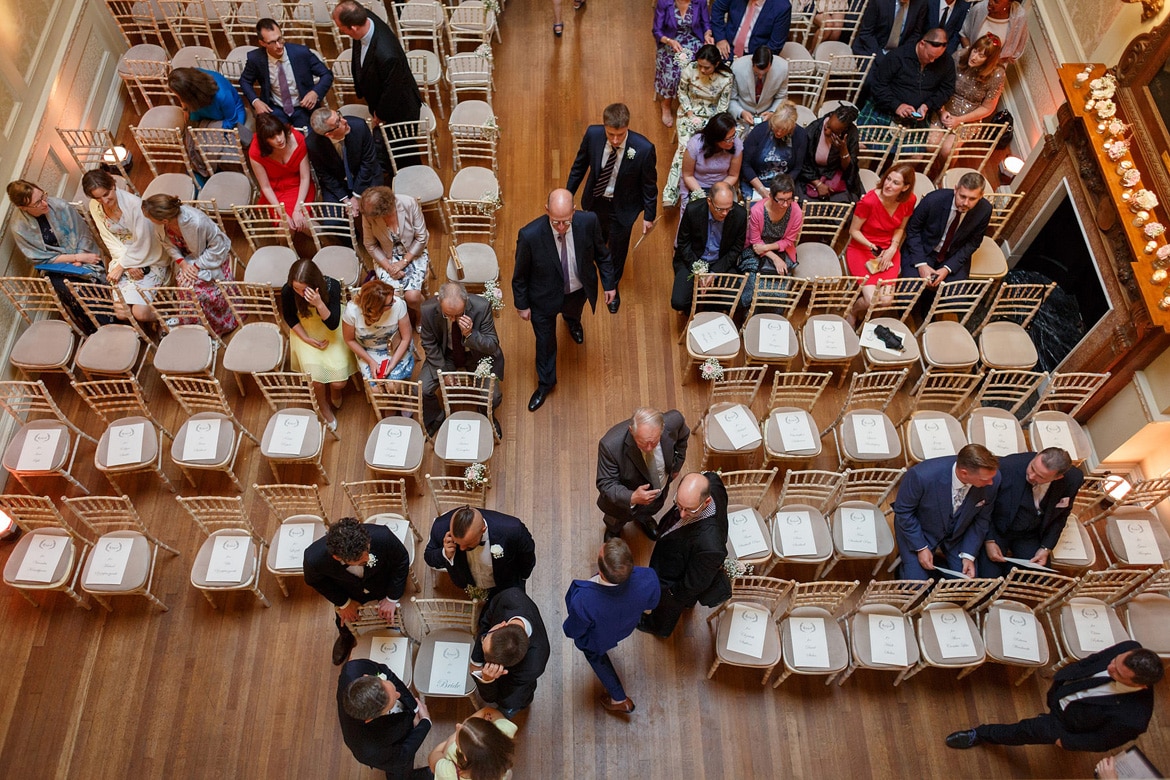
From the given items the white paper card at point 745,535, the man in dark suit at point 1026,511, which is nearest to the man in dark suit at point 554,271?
the white paper card at point 745,535

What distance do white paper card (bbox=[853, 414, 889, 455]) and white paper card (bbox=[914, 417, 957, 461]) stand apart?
0.28 metres

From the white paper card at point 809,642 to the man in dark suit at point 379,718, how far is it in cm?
242

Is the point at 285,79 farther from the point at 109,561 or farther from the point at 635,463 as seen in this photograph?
the point at 635,463

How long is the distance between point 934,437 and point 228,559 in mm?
5254

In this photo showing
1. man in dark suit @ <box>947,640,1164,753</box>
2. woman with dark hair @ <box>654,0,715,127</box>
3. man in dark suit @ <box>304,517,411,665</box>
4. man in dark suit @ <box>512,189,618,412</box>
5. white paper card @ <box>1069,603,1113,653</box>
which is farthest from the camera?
woman with dark hair @ <box>654,0,715,127</box>

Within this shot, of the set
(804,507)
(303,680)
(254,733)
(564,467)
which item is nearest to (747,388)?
(804,507)

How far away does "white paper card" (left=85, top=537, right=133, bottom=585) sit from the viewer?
211 inches

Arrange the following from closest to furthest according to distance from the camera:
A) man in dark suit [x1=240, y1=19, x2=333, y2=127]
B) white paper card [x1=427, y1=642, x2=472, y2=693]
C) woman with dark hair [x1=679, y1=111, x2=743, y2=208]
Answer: white paper card [x1=427, y1=642, x2=472, y2=693], woman with dark hair [x1=679, y1=111, x2=743, y2=208], man in dark suit [x1=240, y1=19, x2=333, y2=127]

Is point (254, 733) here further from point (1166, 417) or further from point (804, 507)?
point (1166, 417)

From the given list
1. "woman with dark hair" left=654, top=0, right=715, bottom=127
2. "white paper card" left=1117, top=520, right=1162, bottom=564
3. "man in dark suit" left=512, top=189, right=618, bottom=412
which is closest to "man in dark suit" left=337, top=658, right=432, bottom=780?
"man in dark suit" left=512, top=189, right=618, bottom=412

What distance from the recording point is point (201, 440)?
19.5 ft

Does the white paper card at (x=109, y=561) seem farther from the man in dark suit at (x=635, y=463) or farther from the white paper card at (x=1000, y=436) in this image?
the white paper card at (x=1000, y=436)

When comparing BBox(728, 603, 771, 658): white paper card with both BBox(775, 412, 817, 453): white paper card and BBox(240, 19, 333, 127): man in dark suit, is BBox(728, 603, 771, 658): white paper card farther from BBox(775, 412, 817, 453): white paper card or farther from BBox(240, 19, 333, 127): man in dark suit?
BBox(240, 19, 333, 127): man in dark suit

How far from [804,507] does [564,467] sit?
1.89m
